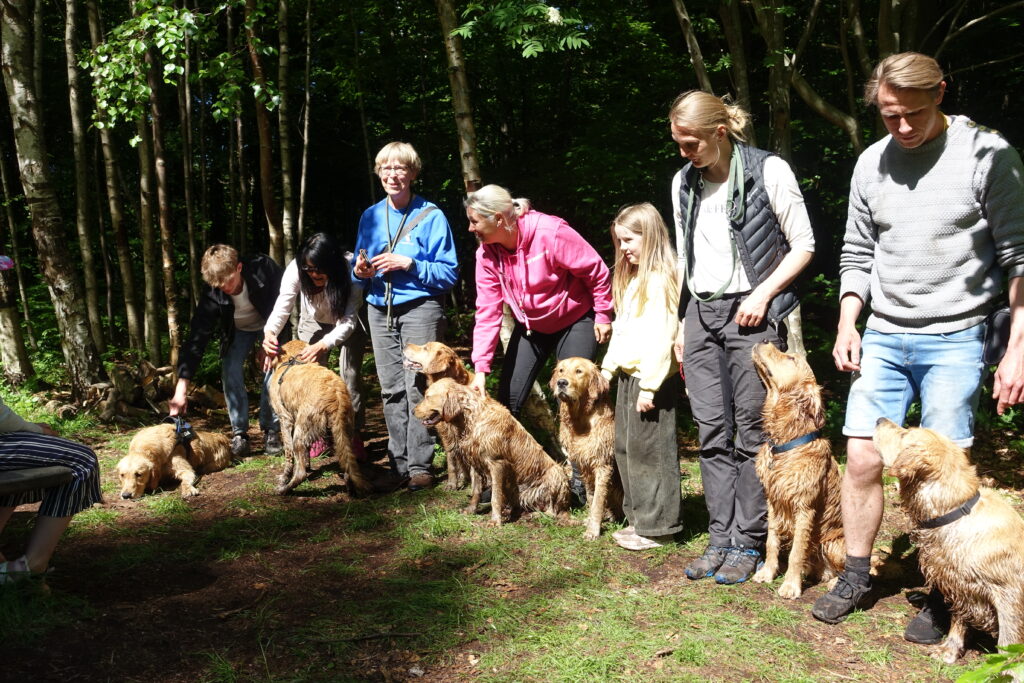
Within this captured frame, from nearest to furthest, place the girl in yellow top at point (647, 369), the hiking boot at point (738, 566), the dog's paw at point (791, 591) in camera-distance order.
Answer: the dog's paw at point (791, 591) → the hiking boot at point (738, 566) → the girl in yellow top at point (647, 369)

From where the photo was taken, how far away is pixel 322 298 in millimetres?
6301

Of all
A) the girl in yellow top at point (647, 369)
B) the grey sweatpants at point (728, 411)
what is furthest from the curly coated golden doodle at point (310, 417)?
the grey sweatpants at point (728, 411)

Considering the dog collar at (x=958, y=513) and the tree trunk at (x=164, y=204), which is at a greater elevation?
the tree trunk at (x=164, y=204)

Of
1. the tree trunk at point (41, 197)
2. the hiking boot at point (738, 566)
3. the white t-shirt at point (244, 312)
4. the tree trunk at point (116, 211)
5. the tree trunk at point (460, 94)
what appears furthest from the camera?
the tree trunk at point (116, 211)

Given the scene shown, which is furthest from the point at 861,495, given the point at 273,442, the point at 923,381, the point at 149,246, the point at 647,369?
the point at 149,246

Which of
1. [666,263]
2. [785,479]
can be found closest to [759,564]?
[785,479]

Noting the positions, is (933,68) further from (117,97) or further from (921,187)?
(117,97)

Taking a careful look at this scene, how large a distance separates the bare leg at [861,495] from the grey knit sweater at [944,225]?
0.58m

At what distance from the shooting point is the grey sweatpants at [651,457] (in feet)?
15.0

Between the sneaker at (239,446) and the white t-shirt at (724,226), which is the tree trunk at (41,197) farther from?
the white t-shirt at (724,226)

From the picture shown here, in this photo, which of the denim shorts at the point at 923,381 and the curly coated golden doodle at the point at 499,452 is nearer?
the denim shorts at the point at 923,381

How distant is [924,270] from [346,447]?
413cm

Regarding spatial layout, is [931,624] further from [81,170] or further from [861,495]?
[81,170]

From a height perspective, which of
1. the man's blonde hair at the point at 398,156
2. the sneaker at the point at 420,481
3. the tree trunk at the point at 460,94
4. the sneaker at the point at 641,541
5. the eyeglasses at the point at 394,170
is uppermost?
the tree trunk at the point at 460,94
